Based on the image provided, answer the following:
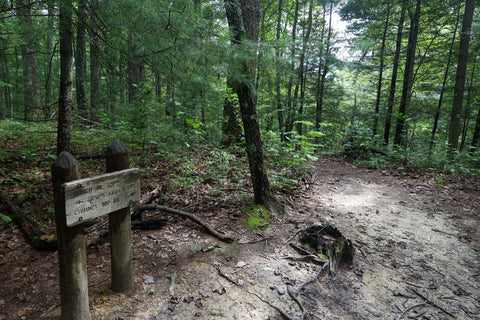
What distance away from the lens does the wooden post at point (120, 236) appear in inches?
97.6

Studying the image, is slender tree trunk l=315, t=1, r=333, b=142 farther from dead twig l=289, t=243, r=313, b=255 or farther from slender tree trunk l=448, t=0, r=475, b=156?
dead twig l=289, t=243, r=313, b=255

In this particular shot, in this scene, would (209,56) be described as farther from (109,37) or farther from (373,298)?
(373,298)

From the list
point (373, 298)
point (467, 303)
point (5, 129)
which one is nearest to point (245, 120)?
point (373, 298)

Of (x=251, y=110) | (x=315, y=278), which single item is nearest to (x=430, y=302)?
(x=315, y=278)

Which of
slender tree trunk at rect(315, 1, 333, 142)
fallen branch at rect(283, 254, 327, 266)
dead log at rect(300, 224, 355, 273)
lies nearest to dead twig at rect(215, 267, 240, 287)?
fallen branch at rect(283, 254, 327, 266)

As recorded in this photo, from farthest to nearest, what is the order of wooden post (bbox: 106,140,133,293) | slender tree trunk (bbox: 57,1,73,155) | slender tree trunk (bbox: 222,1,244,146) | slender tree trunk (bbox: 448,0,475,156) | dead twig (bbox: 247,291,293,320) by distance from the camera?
slender tree trunk (bbox: 448,0,475,156) → slender tree trunk (bbox: 57,1,73,155) → slender tree trunk (bbox: 222,1,244,146) → dead twig (bbox: 247,291,293,320) → wooden post (bbox: 106,140,133,293)

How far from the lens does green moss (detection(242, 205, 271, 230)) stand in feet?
14.6

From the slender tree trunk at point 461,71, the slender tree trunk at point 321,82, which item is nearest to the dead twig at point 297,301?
the slender tree trunk at point 461,71

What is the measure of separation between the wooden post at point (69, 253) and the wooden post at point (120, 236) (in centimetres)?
38

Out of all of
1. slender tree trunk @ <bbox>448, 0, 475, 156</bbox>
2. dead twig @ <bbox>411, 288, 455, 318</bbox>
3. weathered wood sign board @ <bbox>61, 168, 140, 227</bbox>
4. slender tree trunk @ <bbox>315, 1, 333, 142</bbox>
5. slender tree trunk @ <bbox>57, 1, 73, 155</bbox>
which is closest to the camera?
weathered wood sign board @ <bbox>61, 168, 140, 227</bbox>

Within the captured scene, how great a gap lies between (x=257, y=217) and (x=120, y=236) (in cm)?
258

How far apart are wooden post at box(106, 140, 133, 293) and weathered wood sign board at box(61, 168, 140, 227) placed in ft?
0.42

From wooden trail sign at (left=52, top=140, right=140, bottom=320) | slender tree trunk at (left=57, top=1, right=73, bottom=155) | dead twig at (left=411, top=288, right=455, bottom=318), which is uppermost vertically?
slender tree trunk at (left=57, top=1, right=73, bottom=155)

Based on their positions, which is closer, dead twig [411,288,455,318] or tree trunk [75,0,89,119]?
dead twig [411,288,455,318]
